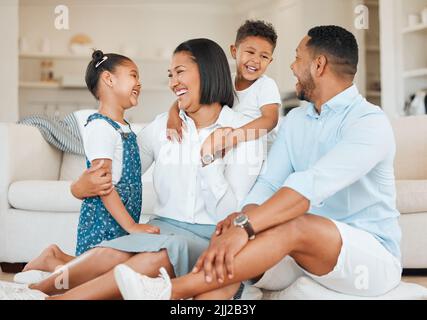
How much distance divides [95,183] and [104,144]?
12cm

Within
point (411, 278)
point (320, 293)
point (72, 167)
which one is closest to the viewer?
point (320, 293)

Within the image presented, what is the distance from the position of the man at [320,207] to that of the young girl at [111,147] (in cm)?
39

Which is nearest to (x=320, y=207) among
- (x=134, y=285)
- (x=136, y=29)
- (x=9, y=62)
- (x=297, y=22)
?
(x=134, y=285)

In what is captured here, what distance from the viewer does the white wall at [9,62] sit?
5.54 meters

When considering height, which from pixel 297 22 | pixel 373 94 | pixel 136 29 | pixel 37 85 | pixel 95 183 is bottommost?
pixel 95 183

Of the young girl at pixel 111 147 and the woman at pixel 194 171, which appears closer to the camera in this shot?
the woman at pixel 194 171

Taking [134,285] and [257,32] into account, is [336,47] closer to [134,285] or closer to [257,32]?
[257,32]

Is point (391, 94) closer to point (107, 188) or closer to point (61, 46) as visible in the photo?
point (61, 46)

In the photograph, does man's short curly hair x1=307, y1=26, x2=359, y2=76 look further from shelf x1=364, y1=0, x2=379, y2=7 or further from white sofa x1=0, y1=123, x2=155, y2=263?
shelf x1=364, y1=0, x2=379, y2=7

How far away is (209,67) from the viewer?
1.76 metres

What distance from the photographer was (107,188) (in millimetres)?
1740

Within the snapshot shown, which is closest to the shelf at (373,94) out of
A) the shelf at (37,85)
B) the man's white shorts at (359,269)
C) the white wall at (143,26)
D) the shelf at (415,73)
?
the shelf at (415,73)

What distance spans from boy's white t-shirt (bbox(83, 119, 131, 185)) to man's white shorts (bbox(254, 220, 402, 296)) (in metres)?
0.53

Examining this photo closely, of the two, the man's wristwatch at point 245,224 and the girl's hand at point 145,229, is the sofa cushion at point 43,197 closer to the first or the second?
the girl's hand at point 145,229
